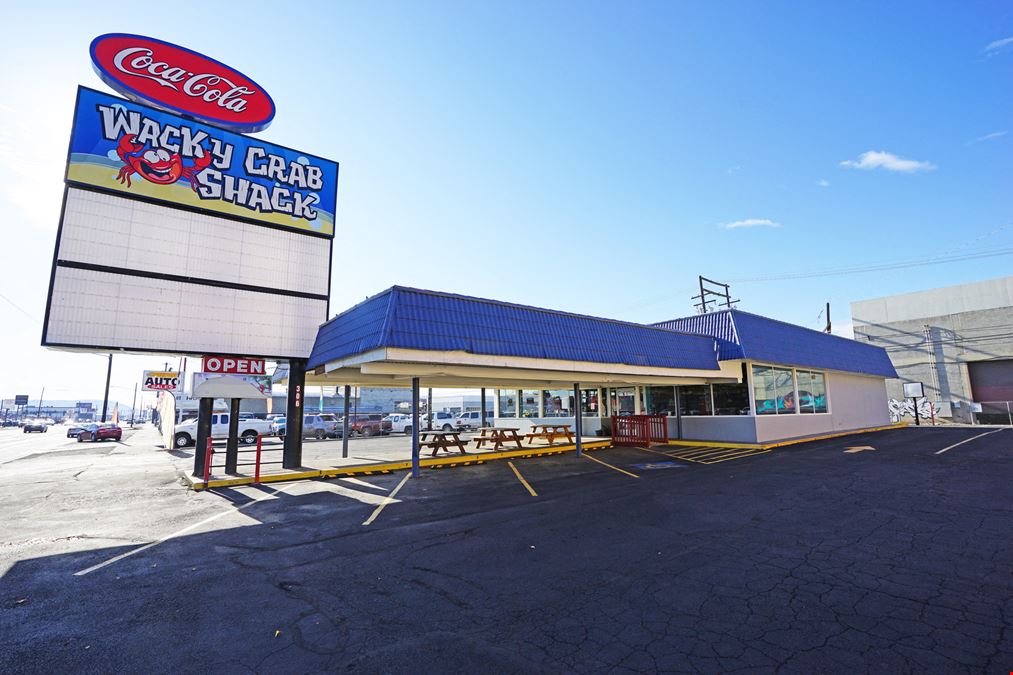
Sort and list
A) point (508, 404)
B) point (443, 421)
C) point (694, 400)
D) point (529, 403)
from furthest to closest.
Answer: point (443, 421)
point (508, 404)
point (529, 403)
point (694, 400)

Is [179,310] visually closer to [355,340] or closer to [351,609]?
[355,340]

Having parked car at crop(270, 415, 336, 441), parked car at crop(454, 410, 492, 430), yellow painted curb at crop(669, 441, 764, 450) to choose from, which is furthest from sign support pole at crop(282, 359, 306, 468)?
parked car at crop(454, 410, 492, 430)

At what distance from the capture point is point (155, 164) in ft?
44.8

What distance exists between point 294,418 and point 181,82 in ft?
36.9

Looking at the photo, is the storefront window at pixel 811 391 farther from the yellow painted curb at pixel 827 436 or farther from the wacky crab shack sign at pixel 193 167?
the wacky crab shack sign at pixel 193 167

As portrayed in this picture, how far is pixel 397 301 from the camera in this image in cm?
1192

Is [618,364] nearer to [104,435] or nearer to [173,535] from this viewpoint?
[173,535]

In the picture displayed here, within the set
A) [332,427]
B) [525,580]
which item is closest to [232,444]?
[525,580]

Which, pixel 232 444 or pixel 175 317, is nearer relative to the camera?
pixel 175 317

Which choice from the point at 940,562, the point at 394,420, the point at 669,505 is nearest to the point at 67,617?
the point at 669,505

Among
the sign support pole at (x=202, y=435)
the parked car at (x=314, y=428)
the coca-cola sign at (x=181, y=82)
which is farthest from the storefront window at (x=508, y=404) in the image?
the coca-cola sign at (x=181, y=82)

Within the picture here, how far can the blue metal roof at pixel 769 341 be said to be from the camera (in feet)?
67.6

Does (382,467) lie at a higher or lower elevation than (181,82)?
lower

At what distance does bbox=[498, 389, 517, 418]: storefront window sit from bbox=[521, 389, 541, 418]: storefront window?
3.25 feet
